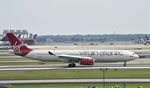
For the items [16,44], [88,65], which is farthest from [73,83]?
[16,44]

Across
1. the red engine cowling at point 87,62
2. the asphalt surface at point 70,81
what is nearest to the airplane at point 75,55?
the red engine cowling at point 87,62

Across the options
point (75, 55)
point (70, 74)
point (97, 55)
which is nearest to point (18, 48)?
point (75, 55)

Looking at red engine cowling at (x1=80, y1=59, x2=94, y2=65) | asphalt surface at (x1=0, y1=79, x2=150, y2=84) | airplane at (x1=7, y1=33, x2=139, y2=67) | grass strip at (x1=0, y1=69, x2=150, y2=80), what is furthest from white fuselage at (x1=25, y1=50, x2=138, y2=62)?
asphalt surface at (x1=0, y1=79, x2=150, y2=84)

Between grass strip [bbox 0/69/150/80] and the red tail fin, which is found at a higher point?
the red tail fin

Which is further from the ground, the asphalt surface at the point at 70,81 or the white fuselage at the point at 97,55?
the white fuselage at the point at 97,55

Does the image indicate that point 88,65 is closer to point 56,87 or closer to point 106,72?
point 106,72

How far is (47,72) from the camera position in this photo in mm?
61000

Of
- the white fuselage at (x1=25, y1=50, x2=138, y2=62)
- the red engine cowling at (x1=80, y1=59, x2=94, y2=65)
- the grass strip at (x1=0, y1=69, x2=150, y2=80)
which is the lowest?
the grass strip at (x1=0, y1=69, x2=150, y2=80)

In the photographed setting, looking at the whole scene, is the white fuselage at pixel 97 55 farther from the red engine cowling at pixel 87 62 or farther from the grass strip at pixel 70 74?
the grass strip at pixel 70 74

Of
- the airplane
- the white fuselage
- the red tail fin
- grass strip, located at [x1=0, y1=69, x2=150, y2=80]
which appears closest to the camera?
grass strip, located at [x1=0, y1=69, x2=150, y2=80]

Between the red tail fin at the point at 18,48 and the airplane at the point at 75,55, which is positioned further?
the red tail fin at the point at 18,48

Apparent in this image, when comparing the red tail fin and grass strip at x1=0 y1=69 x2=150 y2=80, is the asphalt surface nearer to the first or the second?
grass strip at x1=0 y1=69 x2=150 y2=80

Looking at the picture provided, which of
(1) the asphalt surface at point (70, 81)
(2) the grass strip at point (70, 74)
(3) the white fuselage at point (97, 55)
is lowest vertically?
(1) the asphalt surface at point (70, 81)

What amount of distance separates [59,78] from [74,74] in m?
4.60
